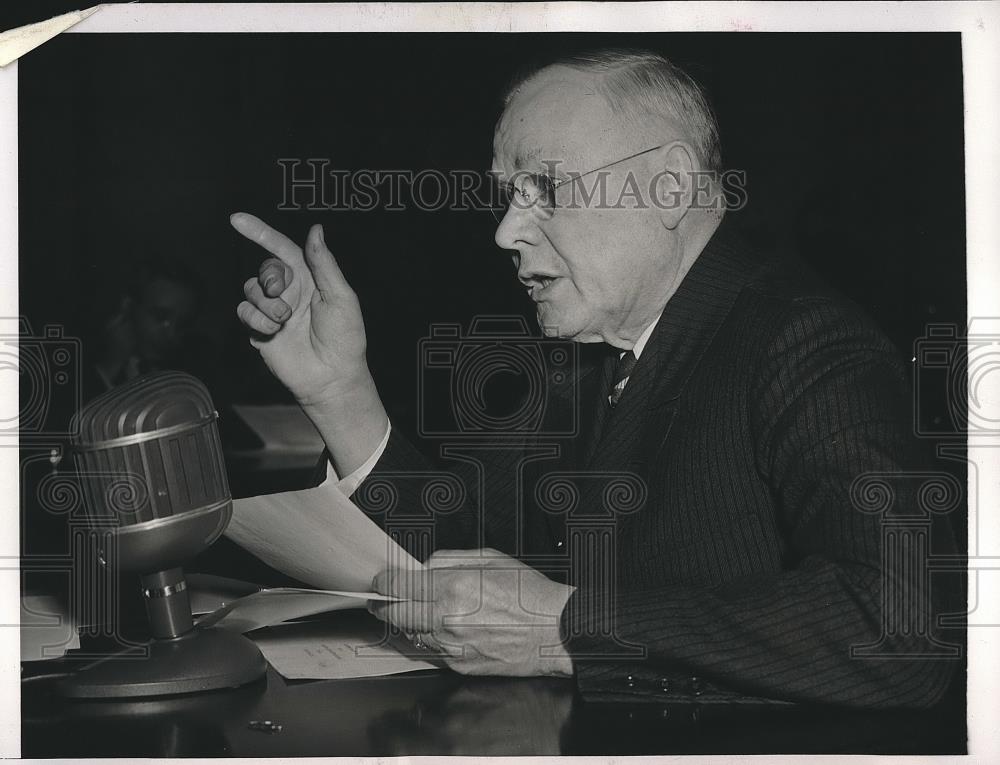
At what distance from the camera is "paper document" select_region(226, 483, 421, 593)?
133cm

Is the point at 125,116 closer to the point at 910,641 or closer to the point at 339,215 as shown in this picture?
the point at 339,215

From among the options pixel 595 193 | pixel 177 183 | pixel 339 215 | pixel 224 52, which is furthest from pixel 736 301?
pixel 177 183

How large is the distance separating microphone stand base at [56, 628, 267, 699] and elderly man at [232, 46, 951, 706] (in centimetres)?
20

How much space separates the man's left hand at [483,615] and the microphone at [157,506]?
193mm

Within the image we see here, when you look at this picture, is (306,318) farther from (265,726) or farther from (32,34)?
(265,726)

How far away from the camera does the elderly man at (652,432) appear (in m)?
1.18

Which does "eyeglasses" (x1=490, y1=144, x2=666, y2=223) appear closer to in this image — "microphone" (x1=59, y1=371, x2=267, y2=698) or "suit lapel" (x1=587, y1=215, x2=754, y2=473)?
"suit lapel" (x1=587, y1=215, x2=754, y2=473)

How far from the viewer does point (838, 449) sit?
120 cm

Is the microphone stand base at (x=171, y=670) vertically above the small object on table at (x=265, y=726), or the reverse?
the microphone stand base at (x=171, y=670)

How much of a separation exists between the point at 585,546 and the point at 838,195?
814 millimetres

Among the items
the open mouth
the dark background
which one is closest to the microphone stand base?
the dark background

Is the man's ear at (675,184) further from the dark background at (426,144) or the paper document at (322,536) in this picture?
the paper document at (322,536)

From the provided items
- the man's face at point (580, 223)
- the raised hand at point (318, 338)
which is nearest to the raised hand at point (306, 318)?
the raised hand at point (318, 338)

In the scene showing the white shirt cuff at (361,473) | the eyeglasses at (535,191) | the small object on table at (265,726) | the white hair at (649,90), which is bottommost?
the small object on table at (265,726)
